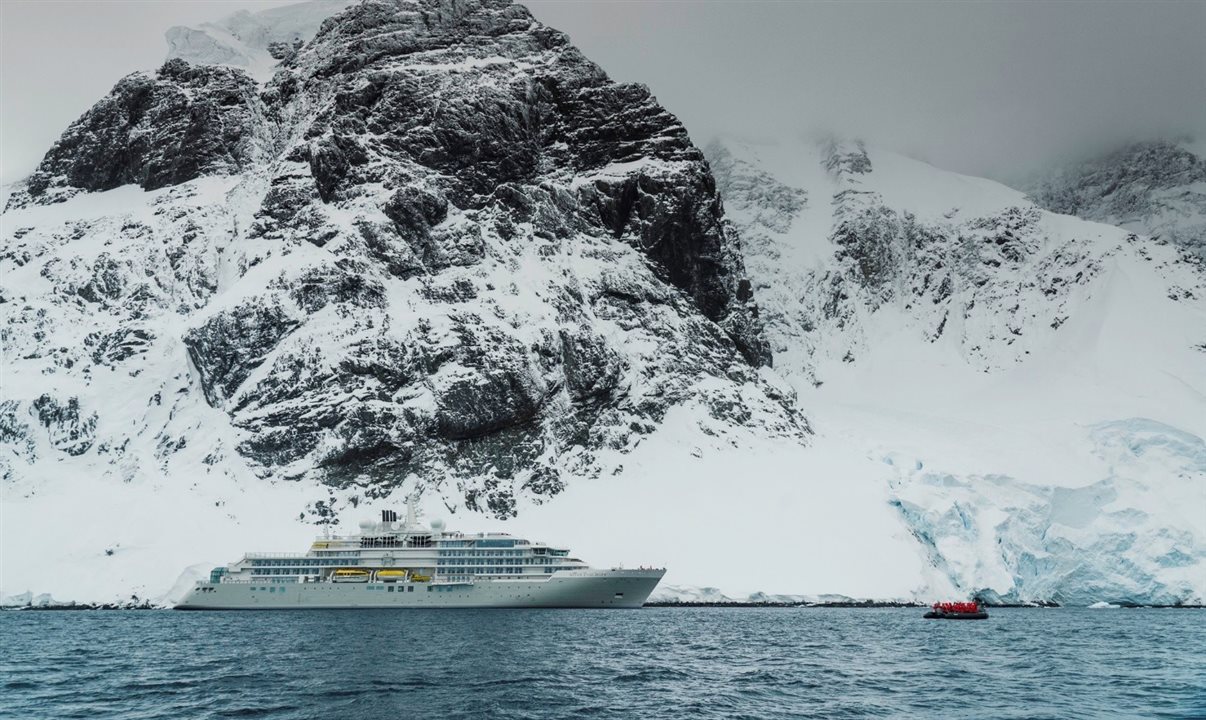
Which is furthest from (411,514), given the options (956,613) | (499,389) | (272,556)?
(956,613)

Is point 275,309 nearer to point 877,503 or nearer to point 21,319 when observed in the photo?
point 21,319

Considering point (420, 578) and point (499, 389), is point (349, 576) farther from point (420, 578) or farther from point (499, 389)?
point (499, 389)

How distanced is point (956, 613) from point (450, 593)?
50470 millimetres

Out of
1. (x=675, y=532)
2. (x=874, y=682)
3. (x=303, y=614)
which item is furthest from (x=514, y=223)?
(x=874, y=682)

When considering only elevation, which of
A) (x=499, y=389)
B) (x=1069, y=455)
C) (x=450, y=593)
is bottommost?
(x=450, y=593)

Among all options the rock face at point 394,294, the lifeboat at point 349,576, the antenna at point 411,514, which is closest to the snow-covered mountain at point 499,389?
the rock face at point 394,294

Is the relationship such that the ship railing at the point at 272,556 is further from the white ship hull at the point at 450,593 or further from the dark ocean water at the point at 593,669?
the dark ocean water at the point at 593,669

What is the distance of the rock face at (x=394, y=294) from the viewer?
152250 millimetres

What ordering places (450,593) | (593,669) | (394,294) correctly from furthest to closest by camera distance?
(394,294) → (450,593) → (593,669)

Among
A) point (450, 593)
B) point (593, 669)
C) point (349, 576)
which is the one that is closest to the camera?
point (593, 669)

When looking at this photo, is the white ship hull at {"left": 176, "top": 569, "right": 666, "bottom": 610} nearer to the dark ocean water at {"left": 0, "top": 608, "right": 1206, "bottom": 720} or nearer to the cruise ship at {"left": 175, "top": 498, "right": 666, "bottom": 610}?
the cruise ship at {"left": 175, "top": 498, "right": 666, "bottom": 610}

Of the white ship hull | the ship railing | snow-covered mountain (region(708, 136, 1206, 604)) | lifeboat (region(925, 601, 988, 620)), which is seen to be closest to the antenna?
the white ship hull

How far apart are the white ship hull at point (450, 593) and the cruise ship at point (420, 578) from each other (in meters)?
0.10

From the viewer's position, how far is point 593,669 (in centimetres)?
6334
